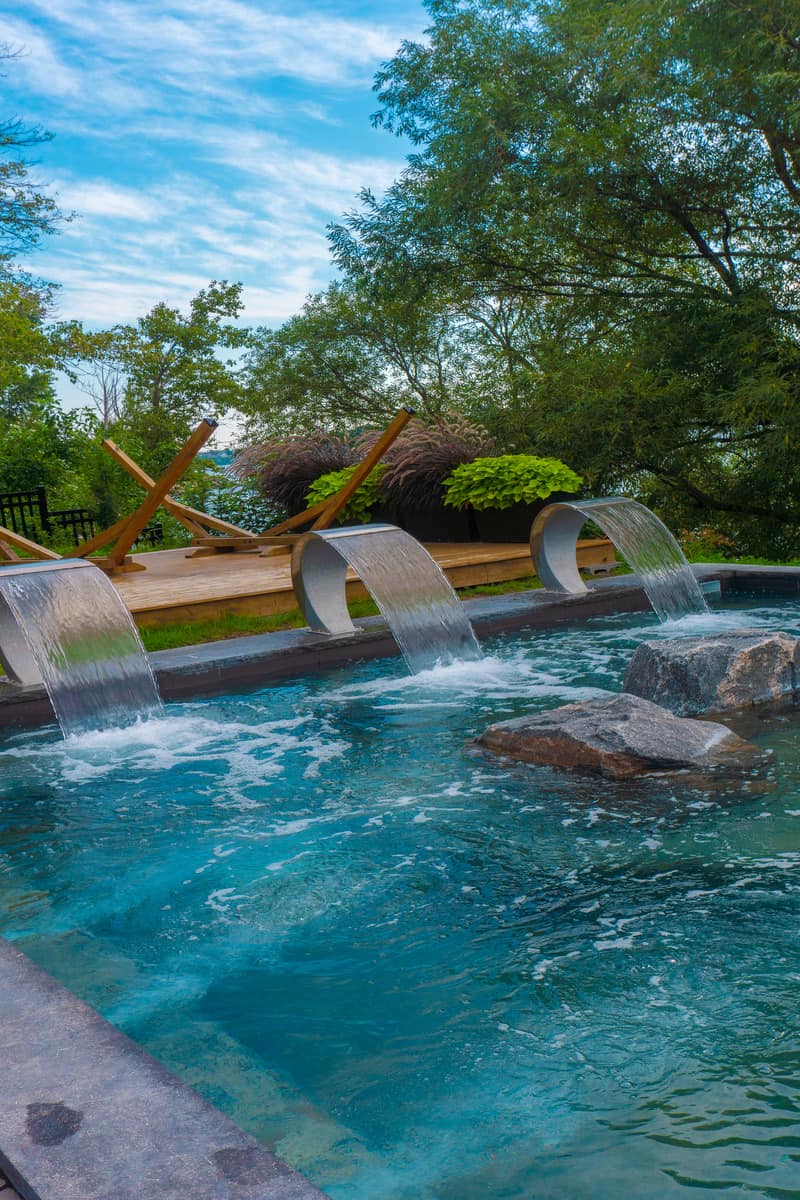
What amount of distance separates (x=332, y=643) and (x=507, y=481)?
4.08 m

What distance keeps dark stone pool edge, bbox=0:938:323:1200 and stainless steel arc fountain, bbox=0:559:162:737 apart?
4131 millimetres

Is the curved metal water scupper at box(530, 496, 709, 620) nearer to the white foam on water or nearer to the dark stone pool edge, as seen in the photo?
the white foam on water

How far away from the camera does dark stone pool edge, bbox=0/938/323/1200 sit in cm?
188

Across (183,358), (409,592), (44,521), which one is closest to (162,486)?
(409,592)

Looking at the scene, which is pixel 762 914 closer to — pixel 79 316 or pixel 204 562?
pixel 204 562

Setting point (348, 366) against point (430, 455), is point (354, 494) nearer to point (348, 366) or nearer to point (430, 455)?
point (430, 455)

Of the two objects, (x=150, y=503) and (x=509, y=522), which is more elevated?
(x=150, y=503)

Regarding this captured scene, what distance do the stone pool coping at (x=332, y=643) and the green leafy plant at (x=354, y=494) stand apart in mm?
4052

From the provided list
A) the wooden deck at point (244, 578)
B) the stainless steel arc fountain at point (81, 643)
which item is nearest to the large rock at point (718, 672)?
the stainless steel arc fountain at point (81, 643)

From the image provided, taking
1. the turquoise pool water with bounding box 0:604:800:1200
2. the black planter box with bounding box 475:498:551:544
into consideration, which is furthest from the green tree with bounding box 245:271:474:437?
the turquoise pool water with bounding box 0:604:800:1200

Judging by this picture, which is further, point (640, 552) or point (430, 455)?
point (430, 455)

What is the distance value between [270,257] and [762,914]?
2440cm

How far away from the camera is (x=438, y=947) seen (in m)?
3.42

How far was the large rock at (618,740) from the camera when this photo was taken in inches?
195
